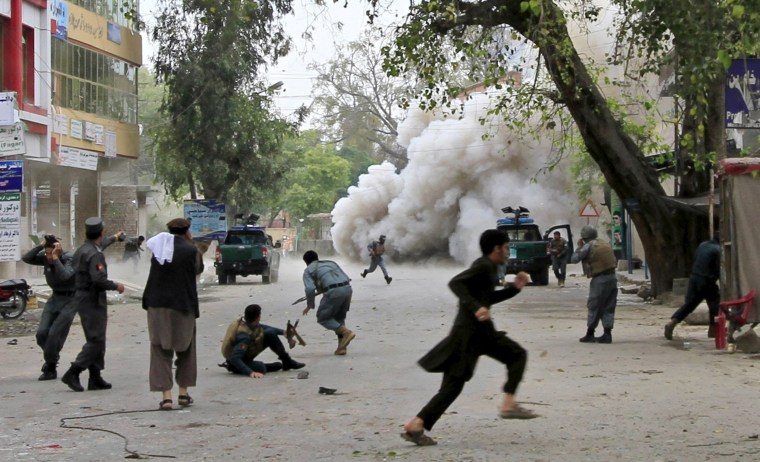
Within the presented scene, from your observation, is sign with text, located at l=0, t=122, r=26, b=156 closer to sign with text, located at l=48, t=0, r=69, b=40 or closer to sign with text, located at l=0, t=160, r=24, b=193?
sign with text, located at l=0, t=160, r=24, b=193

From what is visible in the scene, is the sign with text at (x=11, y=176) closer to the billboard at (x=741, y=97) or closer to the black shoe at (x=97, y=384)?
the black shoe at (x=97, y=384)

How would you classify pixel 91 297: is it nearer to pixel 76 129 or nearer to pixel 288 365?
pixel 288 365

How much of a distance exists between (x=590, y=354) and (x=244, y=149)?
29.5 metres

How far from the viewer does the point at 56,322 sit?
37.2 feet

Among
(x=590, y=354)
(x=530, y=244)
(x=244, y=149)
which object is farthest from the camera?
(x=244, y=149)

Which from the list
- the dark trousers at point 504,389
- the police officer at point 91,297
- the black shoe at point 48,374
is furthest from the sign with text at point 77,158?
the dark trousers at point 504,389

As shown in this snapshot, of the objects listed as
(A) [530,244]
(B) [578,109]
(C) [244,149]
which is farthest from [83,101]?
(B) [578,109]

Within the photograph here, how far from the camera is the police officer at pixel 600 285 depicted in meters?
14.6

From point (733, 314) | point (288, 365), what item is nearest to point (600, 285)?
point (733, 314)

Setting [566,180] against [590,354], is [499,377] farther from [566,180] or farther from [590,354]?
[566,180]

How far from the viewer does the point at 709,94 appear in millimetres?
19219

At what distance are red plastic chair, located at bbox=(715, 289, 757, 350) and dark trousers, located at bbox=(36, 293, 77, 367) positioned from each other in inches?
289

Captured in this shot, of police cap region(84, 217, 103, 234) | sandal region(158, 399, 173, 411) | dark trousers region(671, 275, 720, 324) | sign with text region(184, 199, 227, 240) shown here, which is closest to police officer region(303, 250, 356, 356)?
police cap region(84, 217, 103, 234)

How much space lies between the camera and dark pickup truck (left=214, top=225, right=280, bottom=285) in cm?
3297
